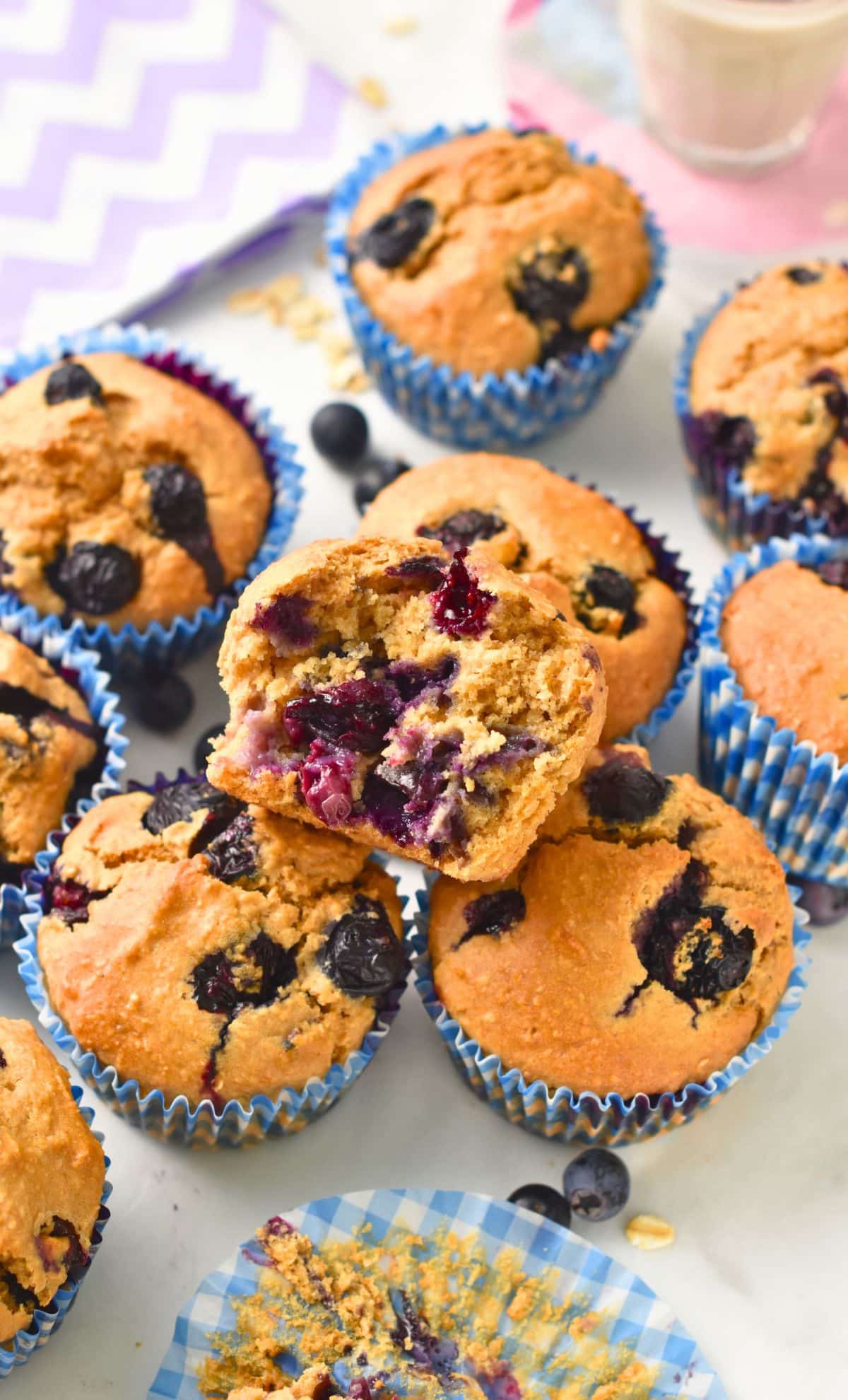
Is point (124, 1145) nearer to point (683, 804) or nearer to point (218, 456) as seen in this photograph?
point (683, 804)

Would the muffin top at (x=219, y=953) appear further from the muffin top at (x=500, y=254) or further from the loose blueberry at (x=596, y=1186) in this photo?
the muffin top at (x=500, y=254)

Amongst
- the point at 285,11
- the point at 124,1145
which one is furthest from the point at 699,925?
the point at 285,11

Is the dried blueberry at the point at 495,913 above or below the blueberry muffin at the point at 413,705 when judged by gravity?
below

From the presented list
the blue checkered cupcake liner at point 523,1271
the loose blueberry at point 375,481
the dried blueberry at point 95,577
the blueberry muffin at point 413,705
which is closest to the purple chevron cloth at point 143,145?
the loose blueberry at point 375,481

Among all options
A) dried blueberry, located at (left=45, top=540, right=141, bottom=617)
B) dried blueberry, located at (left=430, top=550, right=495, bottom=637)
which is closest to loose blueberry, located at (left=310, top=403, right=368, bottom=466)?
dried blueberry, located at (left=45, top=540, right=141, bottom=617)

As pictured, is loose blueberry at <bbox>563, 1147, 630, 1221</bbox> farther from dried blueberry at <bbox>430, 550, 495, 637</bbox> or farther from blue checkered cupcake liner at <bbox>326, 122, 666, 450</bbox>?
blue checkered cupcake liner at <bbox>326, 122, 666, 450</bbox>
